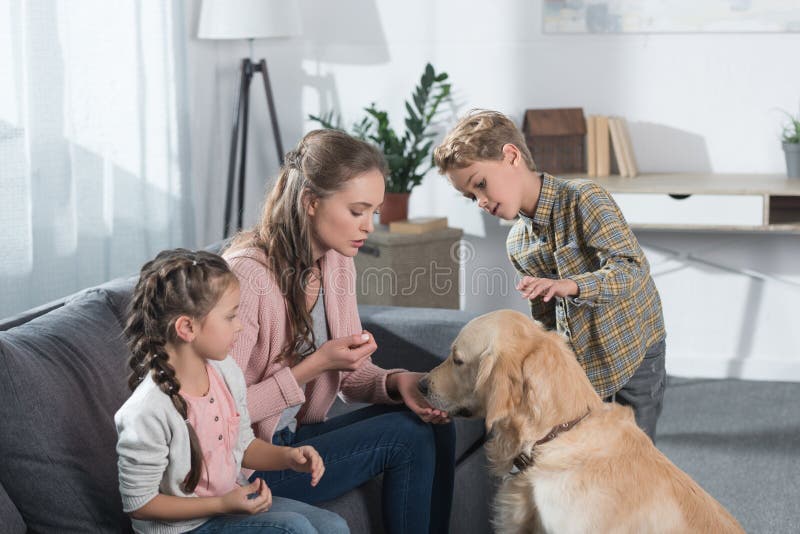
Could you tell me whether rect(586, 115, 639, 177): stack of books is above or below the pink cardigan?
above

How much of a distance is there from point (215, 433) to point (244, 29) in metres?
2.37

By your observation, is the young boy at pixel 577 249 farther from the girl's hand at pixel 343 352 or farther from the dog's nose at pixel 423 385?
the girl's hand at pixel 343 352

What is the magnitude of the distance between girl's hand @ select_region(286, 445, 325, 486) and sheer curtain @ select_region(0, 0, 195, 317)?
4.55ft

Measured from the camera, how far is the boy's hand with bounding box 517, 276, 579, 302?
1927 mm

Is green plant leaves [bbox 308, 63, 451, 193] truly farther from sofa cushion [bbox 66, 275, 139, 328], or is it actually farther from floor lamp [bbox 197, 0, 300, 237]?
sofa cushion [bbox 66, 275, 139, 328]

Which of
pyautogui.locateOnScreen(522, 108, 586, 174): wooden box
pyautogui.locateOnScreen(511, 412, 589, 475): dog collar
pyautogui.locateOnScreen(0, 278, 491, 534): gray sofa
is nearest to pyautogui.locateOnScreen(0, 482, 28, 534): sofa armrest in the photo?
pyautogui.locateOnScreen(0, 278, 491, 534): gray sofa

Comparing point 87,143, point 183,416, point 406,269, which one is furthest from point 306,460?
point 406,269

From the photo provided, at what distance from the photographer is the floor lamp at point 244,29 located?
143 inches

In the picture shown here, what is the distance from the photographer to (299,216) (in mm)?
1930

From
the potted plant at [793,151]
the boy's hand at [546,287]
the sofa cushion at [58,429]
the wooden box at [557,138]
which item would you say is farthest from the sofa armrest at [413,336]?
the potted plant at [793,151]

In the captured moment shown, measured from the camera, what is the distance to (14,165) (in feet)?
8.87

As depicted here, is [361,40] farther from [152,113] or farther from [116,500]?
[116,500]

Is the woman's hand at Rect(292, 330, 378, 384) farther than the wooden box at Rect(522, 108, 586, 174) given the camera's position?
No

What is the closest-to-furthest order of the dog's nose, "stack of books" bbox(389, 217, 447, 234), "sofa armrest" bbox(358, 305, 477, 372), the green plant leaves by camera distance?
the dog's nose, "sofa armrest" bbox(358, 305, 477, 372), "stack of books" bbox(389, 217, 447, 234), the green plant leaves
